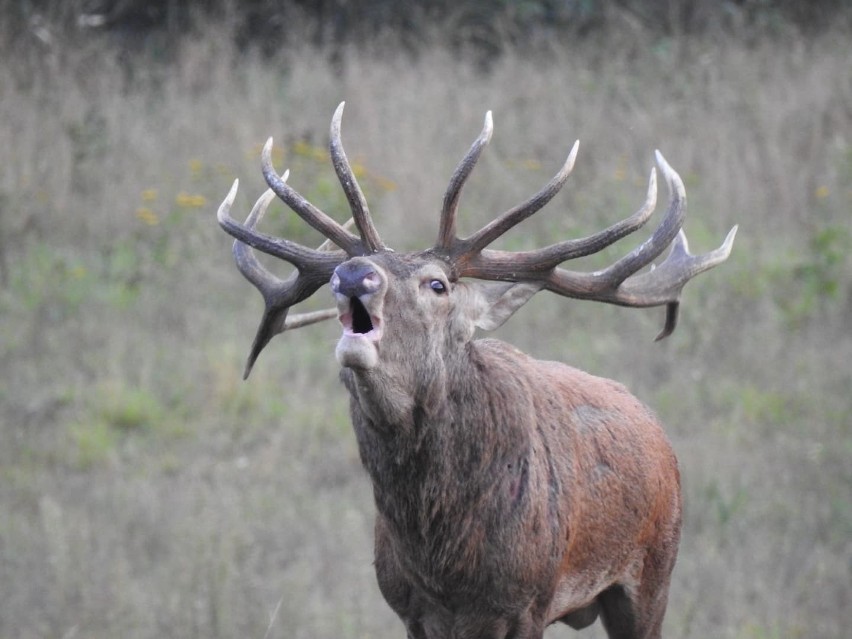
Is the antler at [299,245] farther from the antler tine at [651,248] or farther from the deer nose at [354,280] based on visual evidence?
the antler tine at [651,248]

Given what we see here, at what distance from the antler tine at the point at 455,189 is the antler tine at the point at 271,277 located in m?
0.36

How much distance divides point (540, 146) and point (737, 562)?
18.7 feet

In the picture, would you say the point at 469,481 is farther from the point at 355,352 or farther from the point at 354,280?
the point at 354,280

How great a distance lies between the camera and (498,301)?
4.47m

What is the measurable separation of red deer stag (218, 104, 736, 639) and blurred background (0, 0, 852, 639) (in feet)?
7.58

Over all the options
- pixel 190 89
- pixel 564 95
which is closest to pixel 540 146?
pixel 564 95

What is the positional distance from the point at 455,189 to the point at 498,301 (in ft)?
1.42

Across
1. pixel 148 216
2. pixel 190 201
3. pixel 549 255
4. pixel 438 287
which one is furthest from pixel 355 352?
pixel 148 216

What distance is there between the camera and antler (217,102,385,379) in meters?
4.29

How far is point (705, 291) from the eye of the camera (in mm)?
10016

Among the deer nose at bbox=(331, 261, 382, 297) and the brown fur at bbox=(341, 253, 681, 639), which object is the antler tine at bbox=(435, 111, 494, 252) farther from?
the deer nose at bbox=(331, 261, 382, 297)

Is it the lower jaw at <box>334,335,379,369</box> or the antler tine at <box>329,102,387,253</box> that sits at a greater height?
the antler tine at <box>329,102,387,253</box>

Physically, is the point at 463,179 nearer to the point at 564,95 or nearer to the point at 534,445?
the point at 534,445

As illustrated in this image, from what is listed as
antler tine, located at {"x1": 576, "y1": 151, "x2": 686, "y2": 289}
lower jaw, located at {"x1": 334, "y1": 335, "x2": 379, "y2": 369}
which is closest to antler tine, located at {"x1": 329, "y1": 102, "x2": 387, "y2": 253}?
lower jaw, located at {"x1": 334, "y1": 335, "x2": 379, "y2": 369}
